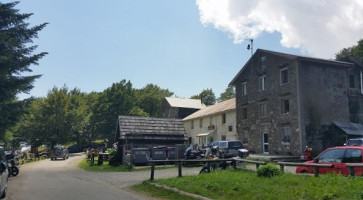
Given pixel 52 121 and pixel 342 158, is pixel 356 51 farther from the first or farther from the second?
pixel 52 121

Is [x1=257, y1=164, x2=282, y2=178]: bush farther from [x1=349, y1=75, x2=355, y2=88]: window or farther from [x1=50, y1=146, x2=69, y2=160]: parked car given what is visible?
[x1=50, y1=146, x2=69, y2=160]: parked car

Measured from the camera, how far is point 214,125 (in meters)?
48.7

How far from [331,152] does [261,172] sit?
8.81 feet

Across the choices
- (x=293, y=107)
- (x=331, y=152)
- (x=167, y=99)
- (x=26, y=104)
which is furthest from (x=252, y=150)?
(x=167, y=99)

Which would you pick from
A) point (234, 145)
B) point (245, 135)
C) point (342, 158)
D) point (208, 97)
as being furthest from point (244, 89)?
point (208, 97)

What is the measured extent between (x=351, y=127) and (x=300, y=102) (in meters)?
5.26

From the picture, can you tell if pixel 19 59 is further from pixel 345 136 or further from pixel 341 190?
pixel 345 136

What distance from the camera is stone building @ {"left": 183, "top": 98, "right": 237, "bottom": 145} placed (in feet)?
146

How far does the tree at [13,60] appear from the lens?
25297mm

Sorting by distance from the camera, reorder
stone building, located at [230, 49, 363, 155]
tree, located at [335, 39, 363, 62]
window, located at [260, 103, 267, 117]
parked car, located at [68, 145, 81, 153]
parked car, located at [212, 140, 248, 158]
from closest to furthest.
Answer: parked car, located at [212, 140, 248, 158], stone building, located at [230, 49, 363, 155], window, located at [260, 103, 267, 117], tree, located at [335, 39, 363, 62], parked car, located at [68, 145, 81, 153]

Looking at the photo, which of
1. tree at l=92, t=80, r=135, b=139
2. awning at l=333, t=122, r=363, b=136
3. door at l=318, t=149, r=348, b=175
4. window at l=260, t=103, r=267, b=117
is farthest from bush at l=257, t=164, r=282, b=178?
tree at l=92, t=80, r=135, b=139

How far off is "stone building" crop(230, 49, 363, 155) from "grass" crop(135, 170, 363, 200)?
2063cm

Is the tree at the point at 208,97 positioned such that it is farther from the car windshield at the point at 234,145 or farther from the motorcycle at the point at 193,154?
the motorcycle at the point at 193,154

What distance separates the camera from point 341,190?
8.82 metres
